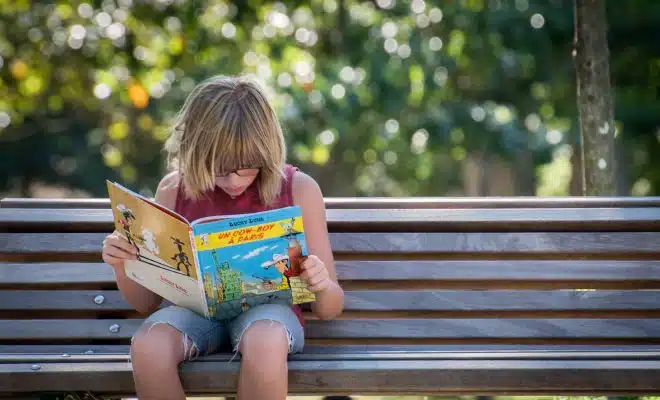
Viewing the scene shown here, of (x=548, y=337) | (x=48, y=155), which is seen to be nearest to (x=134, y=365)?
(x=548, y=337)

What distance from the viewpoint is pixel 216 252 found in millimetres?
2801

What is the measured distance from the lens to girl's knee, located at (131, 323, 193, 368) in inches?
109

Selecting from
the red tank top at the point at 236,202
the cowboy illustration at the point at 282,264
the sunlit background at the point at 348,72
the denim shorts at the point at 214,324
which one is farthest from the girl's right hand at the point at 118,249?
the sunlit background at the point at 348,72

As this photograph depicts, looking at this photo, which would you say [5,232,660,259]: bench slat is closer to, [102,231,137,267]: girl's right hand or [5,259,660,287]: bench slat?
[5,259,660,287]: bench slat

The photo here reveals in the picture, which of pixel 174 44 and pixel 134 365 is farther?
pixel 174 44

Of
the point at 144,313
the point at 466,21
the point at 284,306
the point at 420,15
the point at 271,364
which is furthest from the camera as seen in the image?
the point at 420,15

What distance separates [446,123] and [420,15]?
161 cm

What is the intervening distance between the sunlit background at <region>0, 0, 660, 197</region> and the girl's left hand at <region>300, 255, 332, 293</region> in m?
4.91

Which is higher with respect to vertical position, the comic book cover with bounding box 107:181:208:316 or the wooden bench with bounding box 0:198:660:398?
the comic book cover with bounding box 107:181:208:316

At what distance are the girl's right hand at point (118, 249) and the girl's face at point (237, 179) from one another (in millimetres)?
338

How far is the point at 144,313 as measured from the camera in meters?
3.44

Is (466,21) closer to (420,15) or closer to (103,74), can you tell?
(420,15)

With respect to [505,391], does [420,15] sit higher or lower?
higher

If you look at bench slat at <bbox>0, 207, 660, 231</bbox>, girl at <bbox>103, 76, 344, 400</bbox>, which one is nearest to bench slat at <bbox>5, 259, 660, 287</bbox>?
bench slat at <bbox>0, 207, 660, 231</bbox>
